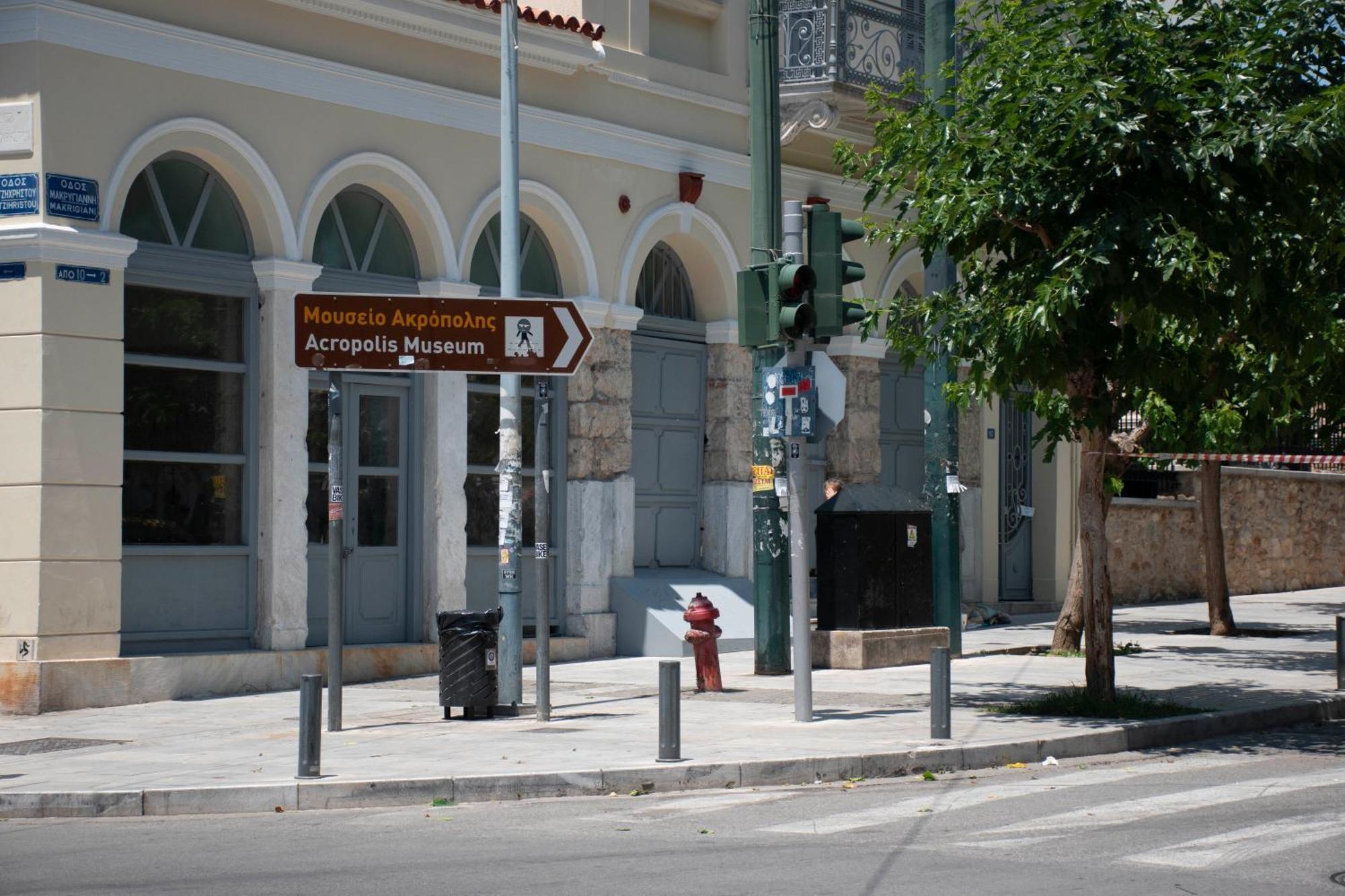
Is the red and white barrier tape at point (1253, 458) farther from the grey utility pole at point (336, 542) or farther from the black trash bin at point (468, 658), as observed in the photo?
the grey utility pole at point (336, 542)

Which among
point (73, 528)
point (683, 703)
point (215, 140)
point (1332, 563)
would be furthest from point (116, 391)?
point (1332, 563)

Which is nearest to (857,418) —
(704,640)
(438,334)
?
(704,640)

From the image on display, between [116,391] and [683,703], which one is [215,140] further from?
[683,703]

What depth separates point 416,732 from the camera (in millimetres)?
12781

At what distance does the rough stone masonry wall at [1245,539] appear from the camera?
90.0 ft

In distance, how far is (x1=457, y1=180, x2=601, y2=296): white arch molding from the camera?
18.2 metres

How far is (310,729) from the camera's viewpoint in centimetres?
1035

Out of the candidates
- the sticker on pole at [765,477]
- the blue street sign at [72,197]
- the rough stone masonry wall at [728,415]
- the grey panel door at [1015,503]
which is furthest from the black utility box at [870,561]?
the grey panel door at [1015,503]

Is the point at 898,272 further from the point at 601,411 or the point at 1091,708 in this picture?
the point at 1091,708

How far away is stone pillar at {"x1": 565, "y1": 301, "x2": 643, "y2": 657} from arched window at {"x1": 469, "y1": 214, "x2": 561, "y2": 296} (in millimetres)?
552

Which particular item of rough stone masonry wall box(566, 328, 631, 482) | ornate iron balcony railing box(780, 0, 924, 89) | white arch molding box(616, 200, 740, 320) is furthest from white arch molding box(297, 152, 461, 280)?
ornate iron balcony railing box(780, 0, 924, 89)

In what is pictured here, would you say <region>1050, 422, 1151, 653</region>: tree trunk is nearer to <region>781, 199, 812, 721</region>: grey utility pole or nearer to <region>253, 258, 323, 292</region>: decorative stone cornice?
<region>781, 199, 812, 721</region>: grey utility pole

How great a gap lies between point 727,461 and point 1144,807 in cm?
1119

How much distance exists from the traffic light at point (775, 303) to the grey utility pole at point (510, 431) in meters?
1.98
